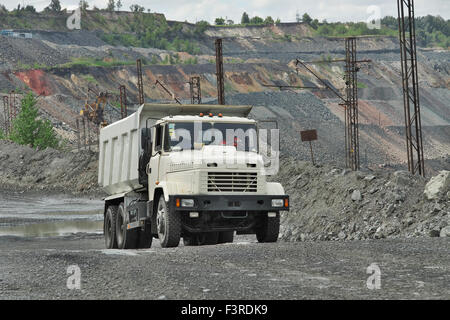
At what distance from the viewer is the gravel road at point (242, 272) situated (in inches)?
383

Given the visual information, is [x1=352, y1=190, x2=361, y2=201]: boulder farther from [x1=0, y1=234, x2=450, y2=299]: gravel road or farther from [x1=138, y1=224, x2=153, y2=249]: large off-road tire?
[x1=138, y1=224, x2=153, y2=249]: large off-road tire

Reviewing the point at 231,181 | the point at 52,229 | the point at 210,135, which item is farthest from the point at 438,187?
the point at 52,229

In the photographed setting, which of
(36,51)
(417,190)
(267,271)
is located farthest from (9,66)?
(267,271)

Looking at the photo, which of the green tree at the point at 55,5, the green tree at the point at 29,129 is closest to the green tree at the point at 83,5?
the green tree at the point at 55,5

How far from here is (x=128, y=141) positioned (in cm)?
1847

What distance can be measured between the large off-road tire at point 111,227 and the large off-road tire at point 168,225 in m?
3.95

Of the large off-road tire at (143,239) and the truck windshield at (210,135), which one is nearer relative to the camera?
the truck windshield at (210,135)

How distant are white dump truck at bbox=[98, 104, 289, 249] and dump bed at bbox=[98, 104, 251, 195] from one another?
Answer: 0.08 feet

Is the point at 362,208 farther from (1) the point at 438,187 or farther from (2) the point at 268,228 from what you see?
(2) the point at 268,228

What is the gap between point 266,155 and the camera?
55.0 ft

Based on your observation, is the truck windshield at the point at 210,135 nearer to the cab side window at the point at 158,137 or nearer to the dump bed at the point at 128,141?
the cab side window at the point at 158,137

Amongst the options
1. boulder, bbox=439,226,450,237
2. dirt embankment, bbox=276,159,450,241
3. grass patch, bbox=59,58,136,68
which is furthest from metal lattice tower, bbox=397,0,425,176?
grass patch, bbox=59,58,136,68
